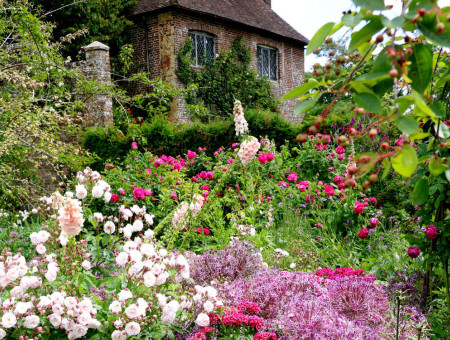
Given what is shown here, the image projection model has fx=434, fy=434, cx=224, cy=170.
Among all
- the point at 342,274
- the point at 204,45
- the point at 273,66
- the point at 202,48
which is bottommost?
the point at 342,274

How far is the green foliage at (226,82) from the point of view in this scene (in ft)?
43.7

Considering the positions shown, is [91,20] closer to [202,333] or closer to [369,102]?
[202,333]

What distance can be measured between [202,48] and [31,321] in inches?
526

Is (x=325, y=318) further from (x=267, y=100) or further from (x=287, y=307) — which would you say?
(x=267, y=100)

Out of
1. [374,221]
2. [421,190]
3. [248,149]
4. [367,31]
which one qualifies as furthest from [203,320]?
[374,221]

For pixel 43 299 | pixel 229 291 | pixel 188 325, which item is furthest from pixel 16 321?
pixel 229 291

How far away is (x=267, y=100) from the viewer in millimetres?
15562

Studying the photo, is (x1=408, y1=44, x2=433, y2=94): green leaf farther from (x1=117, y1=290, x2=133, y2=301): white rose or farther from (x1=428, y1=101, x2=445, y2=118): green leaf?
(x1=117, y1=290, x2=133, y2=301): white rose

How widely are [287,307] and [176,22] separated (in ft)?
39.6

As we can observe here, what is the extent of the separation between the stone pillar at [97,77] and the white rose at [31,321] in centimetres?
915

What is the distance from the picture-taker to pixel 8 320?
1.77 meters

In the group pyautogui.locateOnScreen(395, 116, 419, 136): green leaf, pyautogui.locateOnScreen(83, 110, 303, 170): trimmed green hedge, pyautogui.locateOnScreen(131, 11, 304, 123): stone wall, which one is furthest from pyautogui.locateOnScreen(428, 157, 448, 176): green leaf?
pyautogui.locateOnScreen(131, 11, 304, 123): stone wall

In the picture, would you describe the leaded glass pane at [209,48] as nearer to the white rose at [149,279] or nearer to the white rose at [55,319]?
the white rose at [149,279]

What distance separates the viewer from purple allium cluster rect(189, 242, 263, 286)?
308cm
